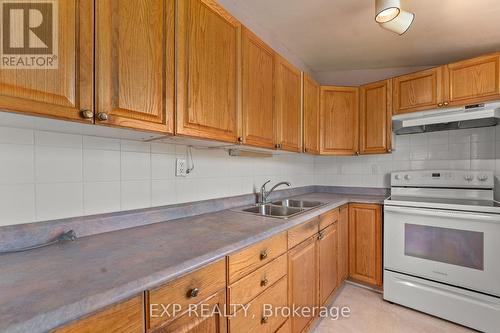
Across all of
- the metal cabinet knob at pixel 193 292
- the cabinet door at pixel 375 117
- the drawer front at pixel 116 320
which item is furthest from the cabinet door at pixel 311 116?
the drawer front at pixel 116 320

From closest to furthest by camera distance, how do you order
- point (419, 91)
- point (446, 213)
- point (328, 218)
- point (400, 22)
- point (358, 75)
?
point (400, 22) → point (446, 213) → point (328, 218) → point (419, 91) → point (358, 75)

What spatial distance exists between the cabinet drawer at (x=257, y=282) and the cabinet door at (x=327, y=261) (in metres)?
0.62

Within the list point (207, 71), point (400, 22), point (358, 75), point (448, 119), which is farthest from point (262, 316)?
point (358, 75)

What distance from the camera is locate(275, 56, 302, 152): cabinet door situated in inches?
73.8

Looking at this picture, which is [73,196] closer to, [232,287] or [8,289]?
[8,289]

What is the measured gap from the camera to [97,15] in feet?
2.73

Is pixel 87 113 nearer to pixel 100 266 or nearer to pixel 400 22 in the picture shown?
pixel 100 266

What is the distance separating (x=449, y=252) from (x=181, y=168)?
2172 mm

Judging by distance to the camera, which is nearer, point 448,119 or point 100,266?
point 100,266

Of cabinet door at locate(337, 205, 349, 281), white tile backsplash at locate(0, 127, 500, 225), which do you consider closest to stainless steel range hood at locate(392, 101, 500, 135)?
white tile backsplash at locate(0, 127, 500, 225)

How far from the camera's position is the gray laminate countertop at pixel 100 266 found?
53 centimetres

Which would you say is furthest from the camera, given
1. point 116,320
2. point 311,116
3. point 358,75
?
point 358,75

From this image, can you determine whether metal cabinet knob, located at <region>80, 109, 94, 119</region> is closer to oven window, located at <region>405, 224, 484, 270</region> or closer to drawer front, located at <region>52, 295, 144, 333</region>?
drawer front, located at <region>52, 295, 144, 333</region>

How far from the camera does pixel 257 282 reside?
1.14m
